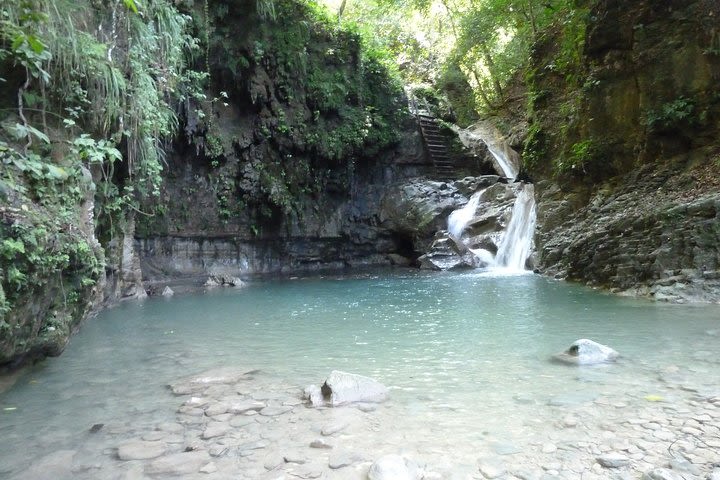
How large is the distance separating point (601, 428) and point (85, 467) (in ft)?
10.2

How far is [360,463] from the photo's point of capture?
2689 mm

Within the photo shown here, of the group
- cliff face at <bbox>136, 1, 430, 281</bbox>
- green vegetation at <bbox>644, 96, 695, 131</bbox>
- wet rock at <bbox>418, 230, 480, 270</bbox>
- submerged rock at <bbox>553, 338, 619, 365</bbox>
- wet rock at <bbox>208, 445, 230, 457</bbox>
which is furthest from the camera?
wet rock at <bbox>418, 230, 480, 270</bbox>

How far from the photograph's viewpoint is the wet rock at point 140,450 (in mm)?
2889

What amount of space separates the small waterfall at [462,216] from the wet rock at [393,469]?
44.2 feet

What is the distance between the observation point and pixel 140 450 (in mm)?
2971

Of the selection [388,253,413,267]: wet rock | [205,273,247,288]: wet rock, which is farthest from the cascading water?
[205,273,247,288]: wet rock

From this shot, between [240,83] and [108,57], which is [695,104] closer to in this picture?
[108,57]

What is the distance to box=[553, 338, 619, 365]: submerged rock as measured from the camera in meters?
4.34

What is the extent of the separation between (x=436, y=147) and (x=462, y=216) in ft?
12.4

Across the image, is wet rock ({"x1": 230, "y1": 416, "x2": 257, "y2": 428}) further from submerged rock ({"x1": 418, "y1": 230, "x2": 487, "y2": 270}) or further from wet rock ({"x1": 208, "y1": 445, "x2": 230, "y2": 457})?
submerged rock ({"x1": 418, "y1": 230, "x2": 487, "y2": 270})

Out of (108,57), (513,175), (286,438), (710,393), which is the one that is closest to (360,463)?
(286,438)

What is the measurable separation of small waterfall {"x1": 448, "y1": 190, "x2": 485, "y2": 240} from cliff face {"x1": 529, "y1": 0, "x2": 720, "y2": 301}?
12.1ft

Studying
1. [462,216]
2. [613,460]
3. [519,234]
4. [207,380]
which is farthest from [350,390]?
[462,216]

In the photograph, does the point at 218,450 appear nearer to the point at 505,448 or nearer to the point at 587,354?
the point at 505,448
